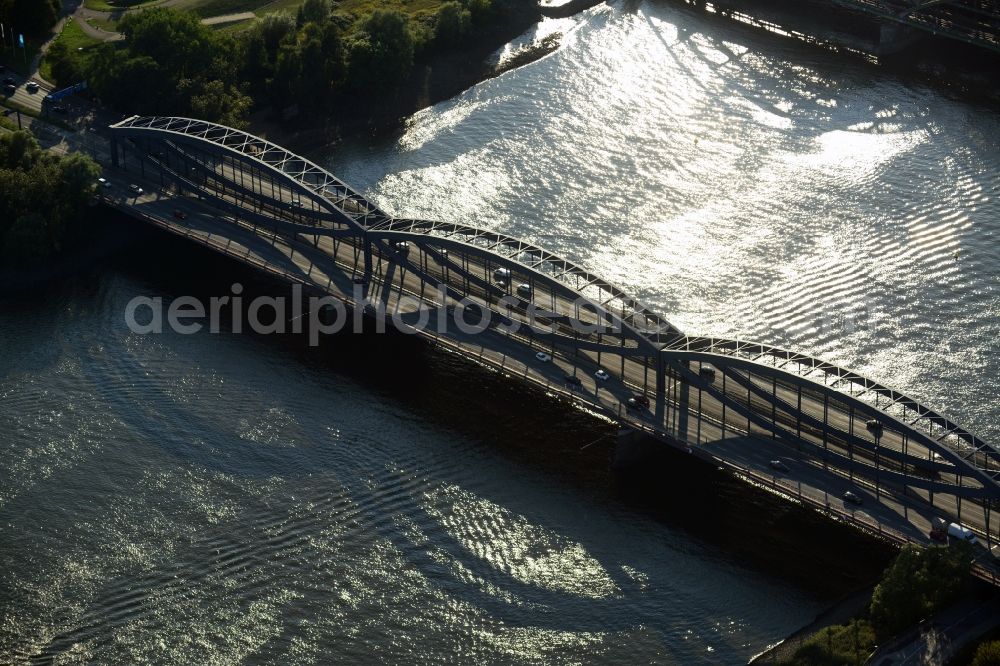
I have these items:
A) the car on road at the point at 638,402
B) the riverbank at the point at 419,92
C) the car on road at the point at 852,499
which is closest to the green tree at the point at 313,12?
the riverbank at the point at 419,92

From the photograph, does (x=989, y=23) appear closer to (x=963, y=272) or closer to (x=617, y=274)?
(x=963, y=272)

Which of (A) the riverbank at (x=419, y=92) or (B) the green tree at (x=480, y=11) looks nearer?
(A) the riverbank at (x=419, y=92)

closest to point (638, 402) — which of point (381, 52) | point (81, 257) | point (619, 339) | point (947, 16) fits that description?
point (619, 339)

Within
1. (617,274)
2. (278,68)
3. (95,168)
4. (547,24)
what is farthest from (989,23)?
(95,168)

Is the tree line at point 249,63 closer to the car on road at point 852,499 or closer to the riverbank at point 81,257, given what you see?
the riverbank at point 81,257

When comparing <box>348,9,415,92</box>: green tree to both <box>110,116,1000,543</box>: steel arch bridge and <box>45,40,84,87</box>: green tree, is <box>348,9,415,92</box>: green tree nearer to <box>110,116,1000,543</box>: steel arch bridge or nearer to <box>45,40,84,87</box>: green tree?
<box>110,116,1000,543</box>: steel arch bridge

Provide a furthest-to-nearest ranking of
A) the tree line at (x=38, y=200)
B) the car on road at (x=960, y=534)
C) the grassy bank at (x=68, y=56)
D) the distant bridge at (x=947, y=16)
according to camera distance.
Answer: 1. the distant bridge at (x=947, y=16)
2. the grassy bank at (x=68, y=56)
3. the tree line at (x=38, y=200)
4. the car on road at (x=960, y=534)
